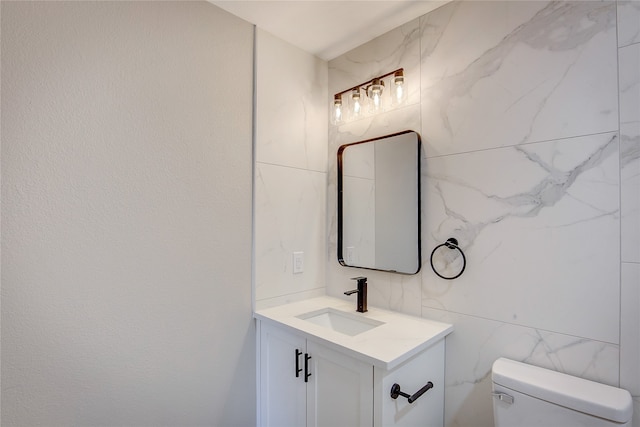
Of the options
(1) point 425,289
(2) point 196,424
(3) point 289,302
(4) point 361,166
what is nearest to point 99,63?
(4) point 361,166

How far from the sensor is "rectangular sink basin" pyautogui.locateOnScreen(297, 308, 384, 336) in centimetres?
154

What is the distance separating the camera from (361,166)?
1.76m

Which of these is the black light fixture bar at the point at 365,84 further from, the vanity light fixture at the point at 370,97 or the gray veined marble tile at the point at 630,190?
the gray veined marble tile at the point at 630,190

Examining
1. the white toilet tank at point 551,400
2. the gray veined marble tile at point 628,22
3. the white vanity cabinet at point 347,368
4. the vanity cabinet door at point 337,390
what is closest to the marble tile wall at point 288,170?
the white vanity cabinet at point 347,368

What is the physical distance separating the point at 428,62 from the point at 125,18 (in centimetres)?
129

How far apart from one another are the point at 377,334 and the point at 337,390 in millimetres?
263

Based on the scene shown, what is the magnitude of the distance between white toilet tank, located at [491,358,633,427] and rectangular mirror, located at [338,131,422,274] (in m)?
0.56

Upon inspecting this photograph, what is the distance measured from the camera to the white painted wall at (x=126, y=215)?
1.02m

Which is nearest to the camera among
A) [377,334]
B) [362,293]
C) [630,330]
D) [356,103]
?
[630,330]

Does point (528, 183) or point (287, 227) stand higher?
point (528, 183)

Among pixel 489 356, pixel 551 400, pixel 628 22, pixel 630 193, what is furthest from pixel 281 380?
pixel 628 22

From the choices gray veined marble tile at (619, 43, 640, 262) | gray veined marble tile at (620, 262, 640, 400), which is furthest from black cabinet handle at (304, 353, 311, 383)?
gray veined marble tile at (619, 43, 640, 262)

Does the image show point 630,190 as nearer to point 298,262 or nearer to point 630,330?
point 630,330

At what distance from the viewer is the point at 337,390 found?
1.23 meters
